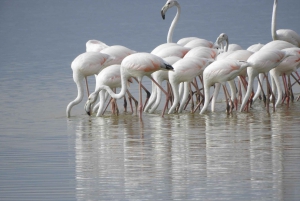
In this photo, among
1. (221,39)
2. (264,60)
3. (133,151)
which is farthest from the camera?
(221,39)

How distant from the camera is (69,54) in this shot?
24.8 m

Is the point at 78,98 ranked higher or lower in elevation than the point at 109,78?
lower

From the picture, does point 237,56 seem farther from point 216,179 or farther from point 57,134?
point 216,179

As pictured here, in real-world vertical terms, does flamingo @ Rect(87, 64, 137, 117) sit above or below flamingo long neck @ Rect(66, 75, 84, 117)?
above

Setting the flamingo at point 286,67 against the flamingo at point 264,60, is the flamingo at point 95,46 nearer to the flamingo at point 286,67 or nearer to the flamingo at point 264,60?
the flamingo at point 286,67

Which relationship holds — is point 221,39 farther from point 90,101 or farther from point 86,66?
point 90,101

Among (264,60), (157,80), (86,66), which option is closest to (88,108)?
(86,66)

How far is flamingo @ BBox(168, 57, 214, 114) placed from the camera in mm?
12133

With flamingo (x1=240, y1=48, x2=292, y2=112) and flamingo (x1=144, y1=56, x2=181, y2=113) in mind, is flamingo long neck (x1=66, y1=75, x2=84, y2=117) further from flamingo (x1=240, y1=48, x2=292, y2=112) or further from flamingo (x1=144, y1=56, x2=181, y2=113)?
flamingo (x1=240, y1=48, x2=292, y2=112)

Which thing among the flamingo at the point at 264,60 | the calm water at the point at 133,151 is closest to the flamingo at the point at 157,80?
the calm water at the point at 133,151

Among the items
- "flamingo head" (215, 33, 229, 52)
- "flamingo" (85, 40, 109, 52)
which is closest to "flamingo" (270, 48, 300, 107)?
"flamingo head" (215, 33, 229, 52)

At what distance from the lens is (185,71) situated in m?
12.1

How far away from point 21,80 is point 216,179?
10.6 meters

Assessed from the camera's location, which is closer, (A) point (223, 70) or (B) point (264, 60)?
(A) point (223, 70)
